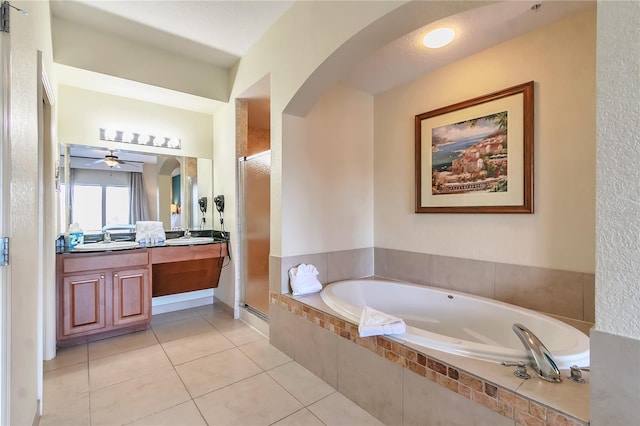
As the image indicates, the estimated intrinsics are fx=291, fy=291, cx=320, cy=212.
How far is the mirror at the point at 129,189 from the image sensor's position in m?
2.80

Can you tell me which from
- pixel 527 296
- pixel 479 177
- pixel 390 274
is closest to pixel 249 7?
pixel 479 177

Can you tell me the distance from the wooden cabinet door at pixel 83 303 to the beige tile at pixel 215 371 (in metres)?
0.94

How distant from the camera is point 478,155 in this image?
7.28 feet

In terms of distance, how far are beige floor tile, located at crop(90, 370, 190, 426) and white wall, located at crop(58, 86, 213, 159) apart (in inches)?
89.3

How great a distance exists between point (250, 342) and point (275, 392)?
30.6 inches

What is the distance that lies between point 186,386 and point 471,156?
2.60 m

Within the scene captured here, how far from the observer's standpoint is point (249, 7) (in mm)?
2225

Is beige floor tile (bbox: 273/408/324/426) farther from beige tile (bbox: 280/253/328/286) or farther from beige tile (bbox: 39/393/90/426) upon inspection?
beige tile (bbox: 39/393/90/426)

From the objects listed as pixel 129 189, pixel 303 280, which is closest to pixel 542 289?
pixel 303 280

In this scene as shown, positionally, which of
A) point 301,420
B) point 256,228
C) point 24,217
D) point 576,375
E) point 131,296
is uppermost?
point 24,217

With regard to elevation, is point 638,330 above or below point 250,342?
above

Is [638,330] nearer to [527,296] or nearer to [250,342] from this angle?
[527,296]

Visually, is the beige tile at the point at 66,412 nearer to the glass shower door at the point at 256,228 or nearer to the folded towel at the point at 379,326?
the glass shower door at the point at 256,228

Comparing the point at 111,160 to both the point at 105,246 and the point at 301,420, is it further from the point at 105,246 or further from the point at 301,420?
the point at 301,420
